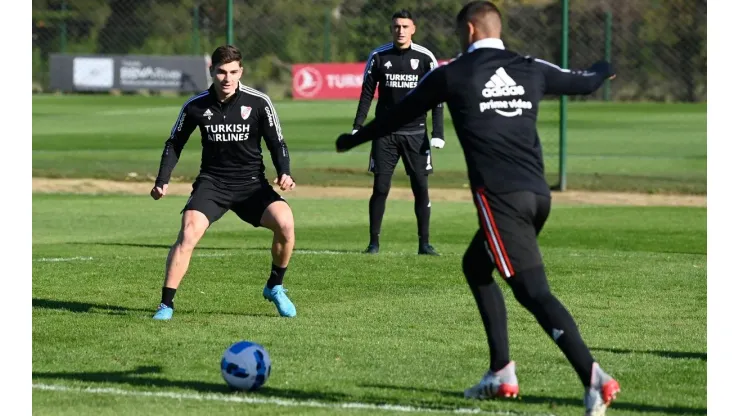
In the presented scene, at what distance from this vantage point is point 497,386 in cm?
654

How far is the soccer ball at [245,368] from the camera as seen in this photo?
6.70 m

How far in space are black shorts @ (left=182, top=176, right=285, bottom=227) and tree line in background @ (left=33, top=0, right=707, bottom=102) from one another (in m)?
24.8

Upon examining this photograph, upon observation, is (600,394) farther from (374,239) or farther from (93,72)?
(93,72)

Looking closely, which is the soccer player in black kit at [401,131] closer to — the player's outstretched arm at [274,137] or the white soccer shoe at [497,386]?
the player's outstretched arm at [274,137]

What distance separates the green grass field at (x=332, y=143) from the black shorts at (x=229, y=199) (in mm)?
11392

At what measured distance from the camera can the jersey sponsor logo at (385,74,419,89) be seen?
12828 mm

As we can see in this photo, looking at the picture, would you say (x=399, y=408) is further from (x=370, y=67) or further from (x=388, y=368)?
(x=370, y=67)

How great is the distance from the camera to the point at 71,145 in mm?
27719

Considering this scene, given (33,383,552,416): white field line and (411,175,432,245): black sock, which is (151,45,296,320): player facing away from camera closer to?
(33,383,552,416): white field line

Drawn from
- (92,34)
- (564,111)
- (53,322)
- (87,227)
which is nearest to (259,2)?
(92,34)

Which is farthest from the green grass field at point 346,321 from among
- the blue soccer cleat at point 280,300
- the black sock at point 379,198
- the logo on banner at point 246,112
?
the logo on banner at point 246,112

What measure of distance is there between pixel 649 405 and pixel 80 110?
110ft

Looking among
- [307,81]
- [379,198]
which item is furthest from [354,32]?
[379,198]

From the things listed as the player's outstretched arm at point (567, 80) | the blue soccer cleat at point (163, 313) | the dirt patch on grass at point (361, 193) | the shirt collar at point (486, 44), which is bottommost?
the blue soccer cleat at point (163, 313)
